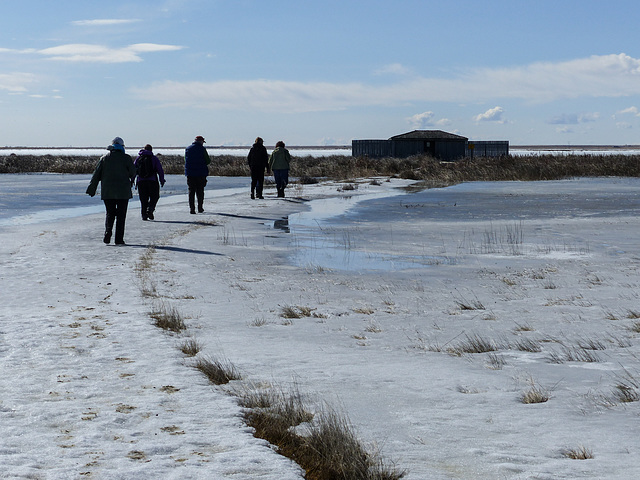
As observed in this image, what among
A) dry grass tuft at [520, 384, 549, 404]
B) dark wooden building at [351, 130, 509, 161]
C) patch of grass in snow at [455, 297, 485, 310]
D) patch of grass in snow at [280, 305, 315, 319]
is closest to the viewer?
dry grass tuft at [520, 384, 549, 404]

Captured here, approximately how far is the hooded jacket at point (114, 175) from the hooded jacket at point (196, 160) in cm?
539

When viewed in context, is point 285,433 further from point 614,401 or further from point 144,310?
point 144,310

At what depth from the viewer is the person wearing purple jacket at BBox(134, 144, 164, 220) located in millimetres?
16109

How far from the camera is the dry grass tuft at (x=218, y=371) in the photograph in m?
5.01

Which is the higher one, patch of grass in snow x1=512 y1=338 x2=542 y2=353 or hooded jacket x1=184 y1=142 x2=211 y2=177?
hooded jacket x1=184 y1=142 x2=211 y2=177

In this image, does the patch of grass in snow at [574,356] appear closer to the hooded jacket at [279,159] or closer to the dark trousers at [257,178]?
the dark trousers at [257,178]

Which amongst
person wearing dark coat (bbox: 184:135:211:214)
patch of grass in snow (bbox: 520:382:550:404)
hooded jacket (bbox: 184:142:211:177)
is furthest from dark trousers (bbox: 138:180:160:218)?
patch of grass in snow (bbox: 520:382:550:404)

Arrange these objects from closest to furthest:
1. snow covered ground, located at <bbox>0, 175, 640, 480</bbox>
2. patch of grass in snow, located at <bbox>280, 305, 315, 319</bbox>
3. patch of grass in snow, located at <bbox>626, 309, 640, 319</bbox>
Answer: snow covered ground, located at <bbox>0, 175, 640, 480</bbox>
patch of grass in snow, located at <bbox>626, 309, 640, 319</bbox>
patch of grass in snow, located at <bbox>280, 305, 315, 319</bbox>

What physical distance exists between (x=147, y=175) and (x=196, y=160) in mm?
1994

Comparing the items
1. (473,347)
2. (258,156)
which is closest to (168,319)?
(473,347)

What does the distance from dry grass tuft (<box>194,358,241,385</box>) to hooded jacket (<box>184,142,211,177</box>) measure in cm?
1293

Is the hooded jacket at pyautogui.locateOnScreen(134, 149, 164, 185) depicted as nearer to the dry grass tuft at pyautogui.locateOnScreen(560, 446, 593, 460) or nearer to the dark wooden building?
the dry grass tuft at pyautogui.locateOnScreen(560, 446, 593, 460)

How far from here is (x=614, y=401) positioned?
4.43 m

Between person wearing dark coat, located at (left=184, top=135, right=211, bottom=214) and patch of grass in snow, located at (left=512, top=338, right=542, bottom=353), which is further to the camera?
person wearing dark coat, located at (left=184, top=135, right=211, bottom=214)
